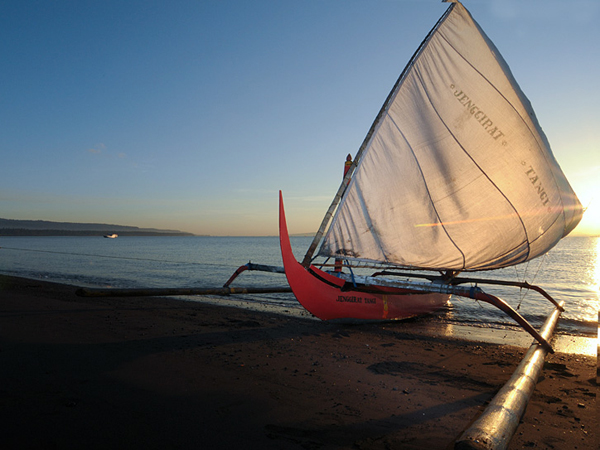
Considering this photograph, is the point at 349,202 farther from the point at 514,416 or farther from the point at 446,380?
the point at 514,416

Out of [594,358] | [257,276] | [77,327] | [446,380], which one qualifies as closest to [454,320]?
[594,358]

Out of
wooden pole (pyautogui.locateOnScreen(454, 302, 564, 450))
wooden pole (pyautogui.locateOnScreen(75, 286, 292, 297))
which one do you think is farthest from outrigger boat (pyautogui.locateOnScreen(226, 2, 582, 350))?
wooden pole (pyautogui.locateOnScreen(454, 302, 564, 450))

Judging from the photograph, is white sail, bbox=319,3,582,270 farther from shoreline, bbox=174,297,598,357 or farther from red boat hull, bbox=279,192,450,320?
shoreline, bbox=174,297,598,357

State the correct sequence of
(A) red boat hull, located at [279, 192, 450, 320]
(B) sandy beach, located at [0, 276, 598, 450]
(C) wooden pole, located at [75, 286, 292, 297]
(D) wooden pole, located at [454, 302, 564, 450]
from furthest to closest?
1. (C) wooden pole, located at [75, 286, 292, 297]
2. (A) red boat hull, located at [279, 192, 450, 320]
3. (B) sandy beach, located at [0, 276, 598, 450]
4. (D) wooden pole, located at [454, 302, 564, 450]

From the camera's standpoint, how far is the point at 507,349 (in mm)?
7812

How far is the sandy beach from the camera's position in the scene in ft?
10.6

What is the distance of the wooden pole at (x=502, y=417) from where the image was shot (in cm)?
268

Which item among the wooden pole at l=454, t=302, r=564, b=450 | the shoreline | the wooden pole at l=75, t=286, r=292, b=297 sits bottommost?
the shoreline

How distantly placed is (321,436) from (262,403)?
948 mm

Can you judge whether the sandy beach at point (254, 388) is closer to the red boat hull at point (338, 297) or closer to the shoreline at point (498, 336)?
the red boat hull at point (338, 297)

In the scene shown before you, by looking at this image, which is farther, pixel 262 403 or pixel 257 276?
pixel 257 276

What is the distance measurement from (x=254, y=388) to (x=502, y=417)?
282 cm

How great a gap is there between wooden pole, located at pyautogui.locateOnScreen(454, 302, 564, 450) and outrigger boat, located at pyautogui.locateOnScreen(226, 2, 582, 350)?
352 cm

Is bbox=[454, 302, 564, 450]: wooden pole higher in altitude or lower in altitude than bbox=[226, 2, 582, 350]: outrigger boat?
lower
